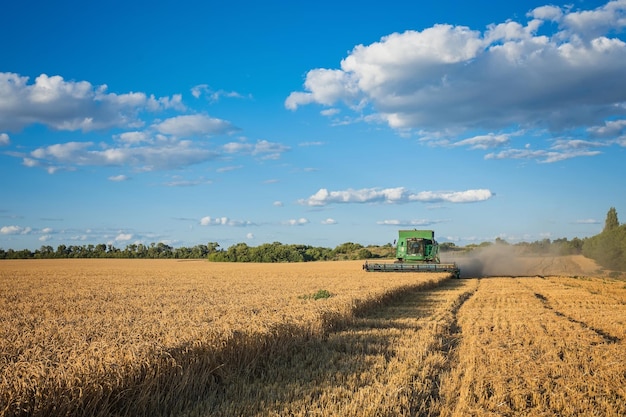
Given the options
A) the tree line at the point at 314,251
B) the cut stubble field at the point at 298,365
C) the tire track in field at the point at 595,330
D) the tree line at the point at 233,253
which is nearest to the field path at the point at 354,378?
the cut stubble field at the point at 298,365

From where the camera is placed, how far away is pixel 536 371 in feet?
25.5

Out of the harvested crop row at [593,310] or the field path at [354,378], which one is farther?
the harvested crop row at [593,310]

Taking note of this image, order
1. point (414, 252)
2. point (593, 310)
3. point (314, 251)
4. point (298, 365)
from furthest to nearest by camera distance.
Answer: point (314, 251)
point (414, 252)
point (593, 310)
point (298, 365)

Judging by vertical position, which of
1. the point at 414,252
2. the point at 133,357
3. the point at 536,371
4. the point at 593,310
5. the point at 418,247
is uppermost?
the point at 418,247

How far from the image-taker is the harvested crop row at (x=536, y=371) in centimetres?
627

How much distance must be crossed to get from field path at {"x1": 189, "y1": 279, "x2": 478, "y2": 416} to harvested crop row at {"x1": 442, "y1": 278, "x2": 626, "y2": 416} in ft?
1.35

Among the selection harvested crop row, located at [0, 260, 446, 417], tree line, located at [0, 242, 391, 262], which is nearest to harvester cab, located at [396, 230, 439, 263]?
harvested crop row, located at [0, 260, 446, 417]

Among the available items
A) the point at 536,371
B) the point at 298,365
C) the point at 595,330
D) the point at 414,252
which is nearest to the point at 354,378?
the point at 298,365

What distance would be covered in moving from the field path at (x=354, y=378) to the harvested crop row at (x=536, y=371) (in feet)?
1.35

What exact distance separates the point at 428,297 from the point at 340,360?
41.5 ft

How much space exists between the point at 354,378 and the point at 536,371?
3.15 m

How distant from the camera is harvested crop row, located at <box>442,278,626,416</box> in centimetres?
627

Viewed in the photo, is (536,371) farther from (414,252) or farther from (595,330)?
(414,252)

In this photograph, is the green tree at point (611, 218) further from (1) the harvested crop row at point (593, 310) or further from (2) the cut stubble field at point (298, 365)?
(2) the cut stubble field at point (298, 365)
